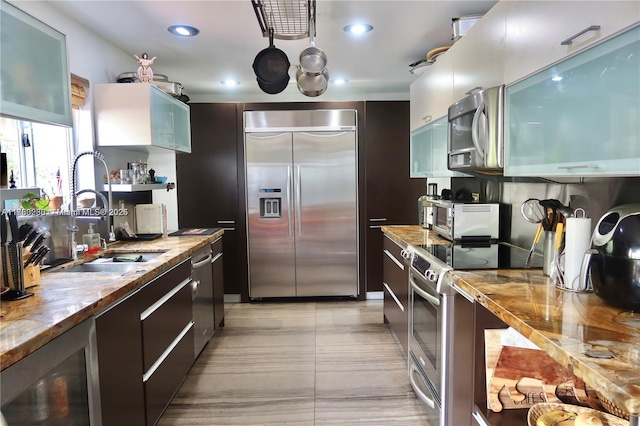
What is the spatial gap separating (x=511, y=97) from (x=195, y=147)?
339 cm

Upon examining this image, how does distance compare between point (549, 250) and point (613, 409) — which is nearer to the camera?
point (613, 409)

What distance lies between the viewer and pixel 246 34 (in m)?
2.91

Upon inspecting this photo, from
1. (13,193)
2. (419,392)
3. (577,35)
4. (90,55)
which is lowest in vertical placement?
(419,392)

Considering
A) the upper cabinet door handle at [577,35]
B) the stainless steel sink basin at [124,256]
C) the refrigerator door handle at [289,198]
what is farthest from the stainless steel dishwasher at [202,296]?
the upper cabinet door handle at [577,35]

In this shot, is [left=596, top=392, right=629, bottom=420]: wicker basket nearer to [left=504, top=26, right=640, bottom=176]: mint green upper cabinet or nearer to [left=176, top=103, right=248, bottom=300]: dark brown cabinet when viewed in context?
[left=504, top=26, right=640, bottom=176]: mint green upper cabinet

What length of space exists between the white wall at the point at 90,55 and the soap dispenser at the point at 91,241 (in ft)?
1.49

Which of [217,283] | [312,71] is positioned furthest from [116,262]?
[312,71]

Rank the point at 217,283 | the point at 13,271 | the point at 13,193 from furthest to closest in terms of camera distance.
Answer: the point at 217,283 → the point at 13,193 → the point at 13,271

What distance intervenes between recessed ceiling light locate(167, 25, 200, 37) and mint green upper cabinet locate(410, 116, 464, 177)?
185 centimetres

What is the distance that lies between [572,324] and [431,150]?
80.7 inches

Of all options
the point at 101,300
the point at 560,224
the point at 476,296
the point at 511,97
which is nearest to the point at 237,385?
the point at 101,300

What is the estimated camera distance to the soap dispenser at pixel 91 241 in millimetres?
2521

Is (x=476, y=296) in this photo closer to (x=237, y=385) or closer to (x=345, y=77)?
(x=237, y=385)

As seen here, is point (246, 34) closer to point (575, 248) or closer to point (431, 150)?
point (431, 150)
